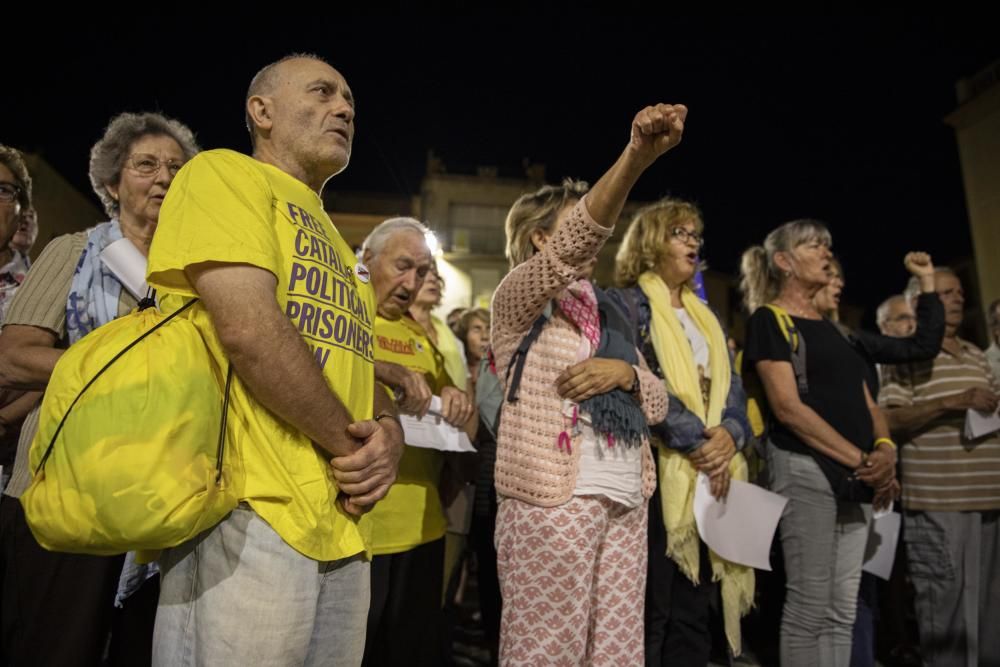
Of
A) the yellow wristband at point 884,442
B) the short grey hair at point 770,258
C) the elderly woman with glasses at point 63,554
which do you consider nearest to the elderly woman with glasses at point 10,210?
the elderly woman with glasses at point 63,554

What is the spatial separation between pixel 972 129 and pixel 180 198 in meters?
18.5

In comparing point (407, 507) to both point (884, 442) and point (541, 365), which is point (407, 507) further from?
point (884, 442)

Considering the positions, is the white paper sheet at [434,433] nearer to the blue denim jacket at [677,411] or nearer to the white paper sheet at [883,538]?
the blue denim jacket at [677,411]

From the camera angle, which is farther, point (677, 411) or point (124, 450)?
point (677, 411)

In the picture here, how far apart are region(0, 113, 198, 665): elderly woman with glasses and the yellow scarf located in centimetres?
204

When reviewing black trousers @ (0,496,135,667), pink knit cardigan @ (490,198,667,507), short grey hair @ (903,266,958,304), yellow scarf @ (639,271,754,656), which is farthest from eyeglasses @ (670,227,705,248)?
black trousers @ (0,496,135,667)

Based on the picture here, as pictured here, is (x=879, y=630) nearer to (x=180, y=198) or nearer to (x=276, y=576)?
(x=276, y=576)

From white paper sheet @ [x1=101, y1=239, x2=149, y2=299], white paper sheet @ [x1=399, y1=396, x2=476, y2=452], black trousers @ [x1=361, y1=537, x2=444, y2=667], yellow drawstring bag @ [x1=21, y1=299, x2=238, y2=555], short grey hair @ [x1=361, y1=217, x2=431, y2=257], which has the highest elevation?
short grey hair @ [x1=361, y1=217, x2=431, y2=257]

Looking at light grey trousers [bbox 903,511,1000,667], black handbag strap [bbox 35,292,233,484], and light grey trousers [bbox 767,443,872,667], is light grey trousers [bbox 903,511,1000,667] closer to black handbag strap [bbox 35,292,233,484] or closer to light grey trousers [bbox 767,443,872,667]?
light grey trousers [bbox 767,443,872,667]

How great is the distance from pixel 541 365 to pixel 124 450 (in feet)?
4.73

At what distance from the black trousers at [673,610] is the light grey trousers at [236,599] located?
6.26 ft

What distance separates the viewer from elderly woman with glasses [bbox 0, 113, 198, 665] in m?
1.88

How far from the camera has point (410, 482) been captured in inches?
107

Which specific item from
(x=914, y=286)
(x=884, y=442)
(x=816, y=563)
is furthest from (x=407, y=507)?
(x=914, y=286)
